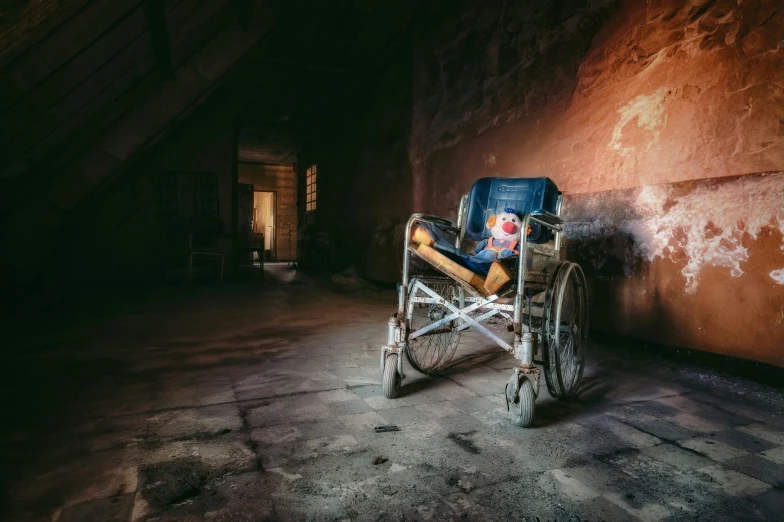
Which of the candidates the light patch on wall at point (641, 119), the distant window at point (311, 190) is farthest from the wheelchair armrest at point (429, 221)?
the distant window at point (311, 190)

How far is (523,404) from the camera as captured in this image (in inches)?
76.2

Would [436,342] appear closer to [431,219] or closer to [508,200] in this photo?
[431,219]

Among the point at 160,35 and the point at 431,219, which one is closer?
the point at 431,219

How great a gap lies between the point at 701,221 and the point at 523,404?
1.99m

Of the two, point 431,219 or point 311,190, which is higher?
point 311,190

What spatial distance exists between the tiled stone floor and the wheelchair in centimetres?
17

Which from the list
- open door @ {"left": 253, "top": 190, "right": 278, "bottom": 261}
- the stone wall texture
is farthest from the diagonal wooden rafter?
open door @ {"left": 253, "top": 190, "right": 278, "bottom": 261}

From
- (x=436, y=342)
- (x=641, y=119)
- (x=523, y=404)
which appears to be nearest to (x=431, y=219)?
(x=436, y=342)

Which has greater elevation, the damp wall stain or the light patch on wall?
the light patch on wall

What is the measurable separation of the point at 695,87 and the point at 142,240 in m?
8.34

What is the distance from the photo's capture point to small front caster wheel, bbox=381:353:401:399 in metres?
2.28

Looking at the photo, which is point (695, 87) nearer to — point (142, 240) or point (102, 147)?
point (102, 147)

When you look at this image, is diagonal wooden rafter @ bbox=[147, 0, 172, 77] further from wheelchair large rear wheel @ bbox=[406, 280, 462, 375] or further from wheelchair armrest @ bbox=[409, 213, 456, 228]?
wheelchair large rear wheel @ bbox=[406, 280, 462, 375]

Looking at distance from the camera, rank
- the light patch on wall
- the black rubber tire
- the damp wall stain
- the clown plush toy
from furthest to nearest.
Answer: the light patch on wall → the clown plush toy → the damp wall stain → the black rubber tire
